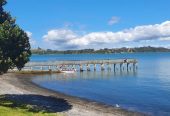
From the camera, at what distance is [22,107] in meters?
36.5

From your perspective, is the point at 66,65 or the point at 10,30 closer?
the point at 10,30

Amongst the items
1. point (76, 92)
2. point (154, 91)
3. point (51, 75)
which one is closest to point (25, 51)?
point (76, 92)

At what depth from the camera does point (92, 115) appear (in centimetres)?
3847

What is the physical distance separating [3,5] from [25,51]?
203 inches

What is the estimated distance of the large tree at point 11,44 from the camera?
34.9 m

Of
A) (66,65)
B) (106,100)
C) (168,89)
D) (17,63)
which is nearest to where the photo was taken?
(17,63)

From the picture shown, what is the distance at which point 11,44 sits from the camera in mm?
36062

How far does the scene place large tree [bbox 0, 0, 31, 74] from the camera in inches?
1375

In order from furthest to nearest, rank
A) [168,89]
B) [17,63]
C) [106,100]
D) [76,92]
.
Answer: [168,89] < [76,92] < [106,100] < [17,63]

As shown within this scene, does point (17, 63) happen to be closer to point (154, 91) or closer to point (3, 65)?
point (3, 65)

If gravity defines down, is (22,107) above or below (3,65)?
below

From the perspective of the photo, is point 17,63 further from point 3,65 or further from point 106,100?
point 106,100

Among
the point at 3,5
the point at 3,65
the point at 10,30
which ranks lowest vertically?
the point at 3,65

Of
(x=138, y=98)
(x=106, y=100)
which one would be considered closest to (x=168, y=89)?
(x=138, y=98)
